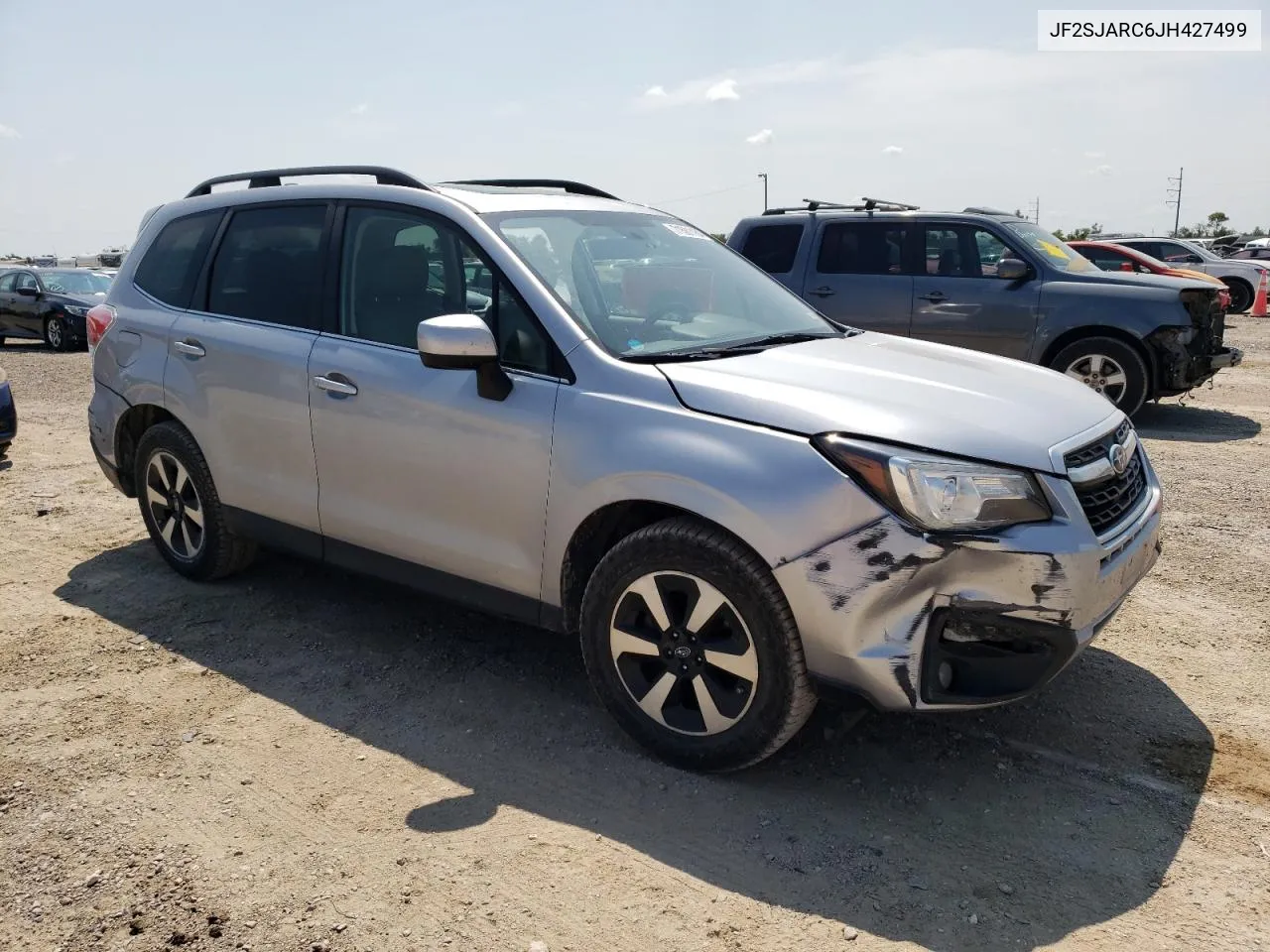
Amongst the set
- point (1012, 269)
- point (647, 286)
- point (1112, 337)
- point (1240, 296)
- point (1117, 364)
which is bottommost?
Answer: point (1240, 296)

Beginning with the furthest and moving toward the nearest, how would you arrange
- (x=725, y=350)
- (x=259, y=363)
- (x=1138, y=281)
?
(x=1138, y=281) → (x=259, y=363) → (x=725, y=350)

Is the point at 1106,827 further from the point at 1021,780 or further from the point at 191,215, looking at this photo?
the point at 191,215

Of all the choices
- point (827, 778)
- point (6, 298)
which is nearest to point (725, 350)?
point (827, 778)

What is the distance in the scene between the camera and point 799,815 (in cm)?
313

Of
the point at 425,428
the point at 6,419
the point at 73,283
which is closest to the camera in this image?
the point at 425,428

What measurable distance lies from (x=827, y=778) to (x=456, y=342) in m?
1.83

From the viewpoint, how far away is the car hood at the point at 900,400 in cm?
299

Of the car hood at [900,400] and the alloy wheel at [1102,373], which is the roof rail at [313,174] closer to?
the car hood at [900,400]

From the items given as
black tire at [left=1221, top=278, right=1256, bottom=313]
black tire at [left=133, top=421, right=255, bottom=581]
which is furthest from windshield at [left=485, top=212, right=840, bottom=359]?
black tire at [left=1221, top=278, right=1256, bottom=313]

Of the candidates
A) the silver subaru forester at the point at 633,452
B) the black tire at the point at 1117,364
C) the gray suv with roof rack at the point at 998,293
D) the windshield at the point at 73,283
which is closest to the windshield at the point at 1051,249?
the gray suv with roof rack at the point at 998,293

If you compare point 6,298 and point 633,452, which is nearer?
point 633,452

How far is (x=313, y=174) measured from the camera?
4.59 m

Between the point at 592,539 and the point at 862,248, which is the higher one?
the point at 862,248

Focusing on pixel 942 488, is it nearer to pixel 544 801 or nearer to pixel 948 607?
pixel 948 607
